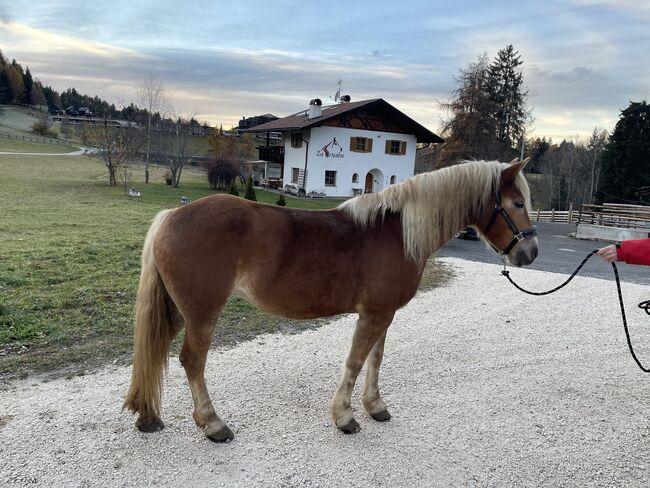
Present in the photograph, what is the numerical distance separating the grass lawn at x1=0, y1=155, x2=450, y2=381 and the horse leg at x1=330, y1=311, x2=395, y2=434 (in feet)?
6.40

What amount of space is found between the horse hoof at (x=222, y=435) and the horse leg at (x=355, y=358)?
81cm

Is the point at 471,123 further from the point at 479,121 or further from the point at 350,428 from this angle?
the point at 350,428

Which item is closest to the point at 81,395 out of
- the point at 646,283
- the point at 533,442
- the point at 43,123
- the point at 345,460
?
the point at 345,460

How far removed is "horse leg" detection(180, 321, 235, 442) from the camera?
10.0ft

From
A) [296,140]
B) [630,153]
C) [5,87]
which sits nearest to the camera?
[296,140]

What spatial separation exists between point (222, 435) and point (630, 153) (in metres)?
37.2

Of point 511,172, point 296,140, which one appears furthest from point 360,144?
point 511,172

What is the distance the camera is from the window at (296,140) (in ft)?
94.7

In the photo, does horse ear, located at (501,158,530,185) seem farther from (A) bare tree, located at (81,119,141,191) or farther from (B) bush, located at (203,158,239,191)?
(B) bush, located at (203,158,239,191)

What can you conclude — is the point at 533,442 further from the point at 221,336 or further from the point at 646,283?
the point at 646,283

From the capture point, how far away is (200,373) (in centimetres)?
319

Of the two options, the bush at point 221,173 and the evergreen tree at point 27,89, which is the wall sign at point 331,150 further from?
the evergreen tree at point 27,89

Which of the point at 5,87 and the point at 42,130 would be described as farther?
the point at 5,87

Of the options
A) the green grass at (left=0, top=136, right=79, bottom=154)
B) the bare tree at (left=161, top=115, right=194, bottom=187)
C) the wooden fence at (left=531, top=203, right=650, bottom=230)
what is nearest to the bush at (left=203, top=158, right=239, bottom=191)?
the bare tree at (left=161, top=115, right=194, bottom=187)
